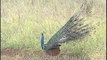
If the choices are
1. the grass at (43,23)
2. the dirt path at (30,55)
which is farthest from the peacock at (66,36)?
the grass at (43,23)

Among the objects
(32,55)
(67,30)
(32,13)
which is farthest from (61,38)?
(32,13)

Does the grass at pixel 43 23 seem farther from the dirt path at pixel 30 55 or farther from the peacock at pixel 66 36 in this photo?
the peacock at pixel 66 36

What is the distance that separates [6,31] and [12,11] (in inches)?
30.7

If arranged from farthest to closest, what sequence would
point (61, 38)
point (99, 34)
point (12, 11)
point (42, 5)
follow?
point (42, 5), point (12, 11), point (99, 34), point (61, 38)

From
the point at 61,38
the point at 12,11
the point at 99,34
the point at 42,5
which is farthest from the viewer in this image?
the point at 42,5

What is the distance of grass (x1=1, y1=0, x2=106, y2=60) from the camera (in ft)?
20.3

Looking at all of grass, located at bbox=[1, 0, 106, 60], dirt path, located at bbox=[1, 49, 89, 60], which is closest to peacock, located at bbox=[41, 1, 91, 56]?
dirt path, located at bbox=[1, 49, 89, 60]

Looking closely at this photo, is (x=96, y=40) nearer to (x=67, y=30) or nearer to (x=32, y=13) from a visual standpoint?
(x=67, y=30)

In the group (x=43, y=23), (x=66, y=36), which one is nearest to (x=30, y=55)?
(x=66, y=36)

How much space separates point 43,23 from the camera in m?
6.91

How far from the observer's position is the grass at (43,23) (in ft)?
20.3

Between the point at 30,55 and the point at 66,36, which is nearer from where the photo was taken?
the point at 66,36

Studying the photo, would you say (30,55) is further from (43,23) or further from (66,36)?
(43,23)

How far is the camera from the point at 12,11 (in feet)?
24.3
